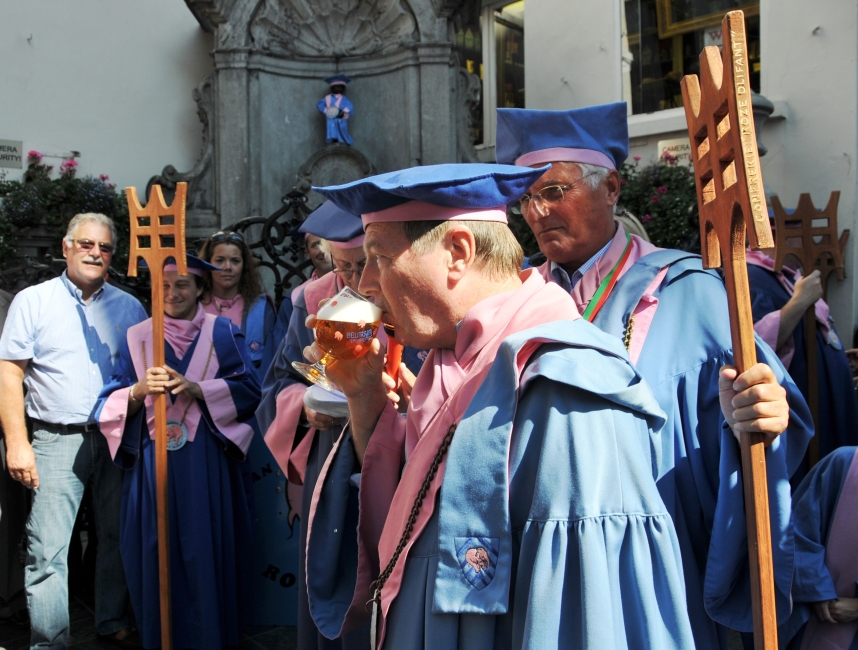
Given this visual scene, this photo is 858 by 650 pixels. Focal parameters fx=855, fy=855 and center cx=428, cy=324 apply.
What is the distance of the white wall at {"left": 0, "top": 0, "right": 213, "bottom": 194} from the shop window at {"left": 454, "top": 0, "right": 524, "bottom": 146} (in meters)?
3.41

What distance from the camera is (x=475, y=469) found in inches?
54.0

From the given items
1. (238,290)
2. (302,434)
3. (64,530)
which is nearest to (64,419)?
(64,530)

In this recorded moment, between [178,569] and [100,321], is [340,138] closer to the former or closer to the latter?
[100,321]

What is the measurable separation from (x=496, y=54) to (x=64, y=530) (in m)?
8.92

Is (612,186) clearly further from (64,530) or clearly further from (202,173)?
(202,173)

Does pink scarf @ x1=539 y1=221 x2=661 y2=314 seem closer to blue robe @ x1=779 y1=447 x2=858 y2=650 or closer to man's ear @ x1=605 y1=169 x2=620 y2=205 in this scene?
man's ear @ x1=605 y1=169 x2=620 y2=205

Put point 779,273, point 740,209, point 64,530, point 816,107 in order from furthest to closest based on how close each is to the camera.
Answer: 1. point 816,107
2. point 779,273
3. point 64,530
4. point 740,209

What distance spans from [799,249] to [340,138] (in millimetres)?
6476

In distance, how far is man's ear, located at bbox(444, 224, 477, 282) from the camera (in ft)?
5.30

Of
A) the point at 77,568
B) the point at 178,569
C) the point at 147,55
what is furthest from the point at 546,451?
the point at 147,55

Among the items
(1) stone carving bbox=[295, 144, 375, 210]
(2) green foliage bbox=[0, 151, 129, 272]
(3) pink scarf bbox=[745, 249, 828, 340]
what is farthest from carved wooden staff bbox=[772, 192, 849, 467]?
(2) green foliage bbox=[0, 151, 129, 272]

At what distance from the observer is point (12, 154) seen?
9281 mm

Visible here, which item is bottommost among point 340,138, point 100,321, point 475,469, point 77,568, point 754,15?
point 77,568

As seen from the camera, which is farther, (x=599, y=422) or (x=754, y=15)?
(x=754, y=15)
